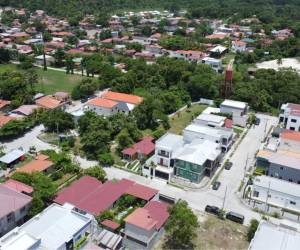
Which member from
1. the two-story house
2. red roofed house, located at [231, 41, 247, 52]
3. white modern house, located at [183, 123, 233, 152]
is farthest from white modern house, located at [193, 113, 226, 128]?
red roofed house, located at [231, 41, 247, 52]

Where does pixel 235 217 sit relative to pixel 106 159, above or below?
below

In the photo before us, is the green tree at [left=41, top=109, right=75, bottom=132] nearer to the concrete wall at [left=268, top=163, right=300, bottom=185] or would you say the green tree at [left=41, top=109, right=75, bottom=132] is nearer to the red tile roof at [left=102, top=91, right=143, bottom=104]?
the red tile roof at [left=102, top=91, right=143, bottom=104]

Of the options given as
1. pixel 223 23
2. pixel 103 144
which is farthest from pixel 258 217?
pixel 223 23

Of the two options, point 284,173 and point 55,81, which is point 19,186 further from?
point 55,81

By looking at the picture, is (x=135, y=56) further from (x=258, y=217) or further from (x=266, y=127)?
(x=258, y=217)

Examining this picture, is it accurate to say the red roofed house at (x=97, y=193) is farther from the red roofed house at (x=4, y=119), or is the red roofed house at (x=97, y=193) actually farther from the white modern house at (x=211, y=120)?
the red roofed house at (x=4, y=119)

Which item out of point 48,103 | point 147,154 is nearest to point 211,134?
point 147,154
